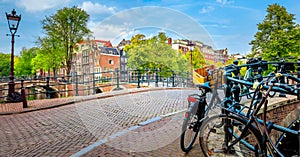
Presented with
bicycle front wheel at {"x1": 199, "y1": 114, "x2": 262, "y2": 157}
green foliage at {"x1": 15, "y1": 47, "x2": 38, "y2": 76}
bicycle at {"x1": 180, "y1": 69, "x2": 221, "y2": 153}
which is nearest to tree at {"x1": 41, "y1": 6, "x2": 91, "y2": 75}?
green foliage at {"x1": 15, "y1": 47, "x2": 38, "y2": 76}

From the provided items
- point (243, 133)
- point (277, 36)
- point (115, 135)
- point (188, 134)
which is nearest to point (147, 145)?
point (188, 134)

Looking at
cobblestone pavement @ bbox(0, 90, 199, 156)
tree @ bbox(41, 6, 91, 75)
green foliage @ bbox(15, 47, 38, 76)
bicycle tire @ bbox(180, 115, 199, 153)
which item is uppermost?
tree @ bbox(41, 6, 91, 75)

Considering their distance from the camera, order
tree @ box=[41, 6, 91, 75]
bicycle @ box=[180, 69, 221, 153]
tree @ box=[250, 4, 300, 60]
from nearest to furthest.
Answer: bicycle @ box=[180, 69, 221, 153] < tree @ box=[250, 4, 300, 60] < tree @ box=[41, 6, 91, 75]

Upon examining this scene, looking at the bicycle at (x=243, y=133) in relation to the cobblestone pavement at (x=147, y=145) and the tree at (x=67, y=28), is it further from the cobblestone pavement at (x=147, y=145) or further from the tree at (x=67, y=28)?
the tree at (x=67, y=28)

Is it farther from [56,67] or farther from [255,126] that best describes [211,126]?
[56,67]

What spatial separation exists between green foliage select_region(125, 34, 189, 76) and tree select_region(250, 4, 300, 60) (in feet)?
61.5

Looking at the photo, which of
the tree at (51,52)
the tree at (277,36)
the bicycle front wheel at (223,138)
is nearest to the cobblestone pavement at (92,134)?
the bicycle front wheel at (223,138)

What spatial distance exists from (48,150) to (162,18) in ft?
8.96

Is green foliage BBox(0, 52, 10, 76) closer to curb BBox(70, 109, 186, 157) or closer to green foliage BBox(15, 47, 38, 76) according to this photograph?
green foliage BBox(15, 47, 38, 76)

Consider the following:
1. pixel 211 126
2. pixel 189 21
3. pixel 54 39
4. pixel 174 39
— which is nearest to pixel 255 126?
pixel 211 126

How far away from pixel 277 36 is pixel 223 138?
68.7ft

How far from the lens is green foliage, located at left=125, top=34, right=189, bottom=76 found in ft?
10.3

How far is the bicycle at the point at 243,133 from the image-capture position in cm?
227

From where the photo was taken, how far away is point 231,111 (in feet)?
8.43
